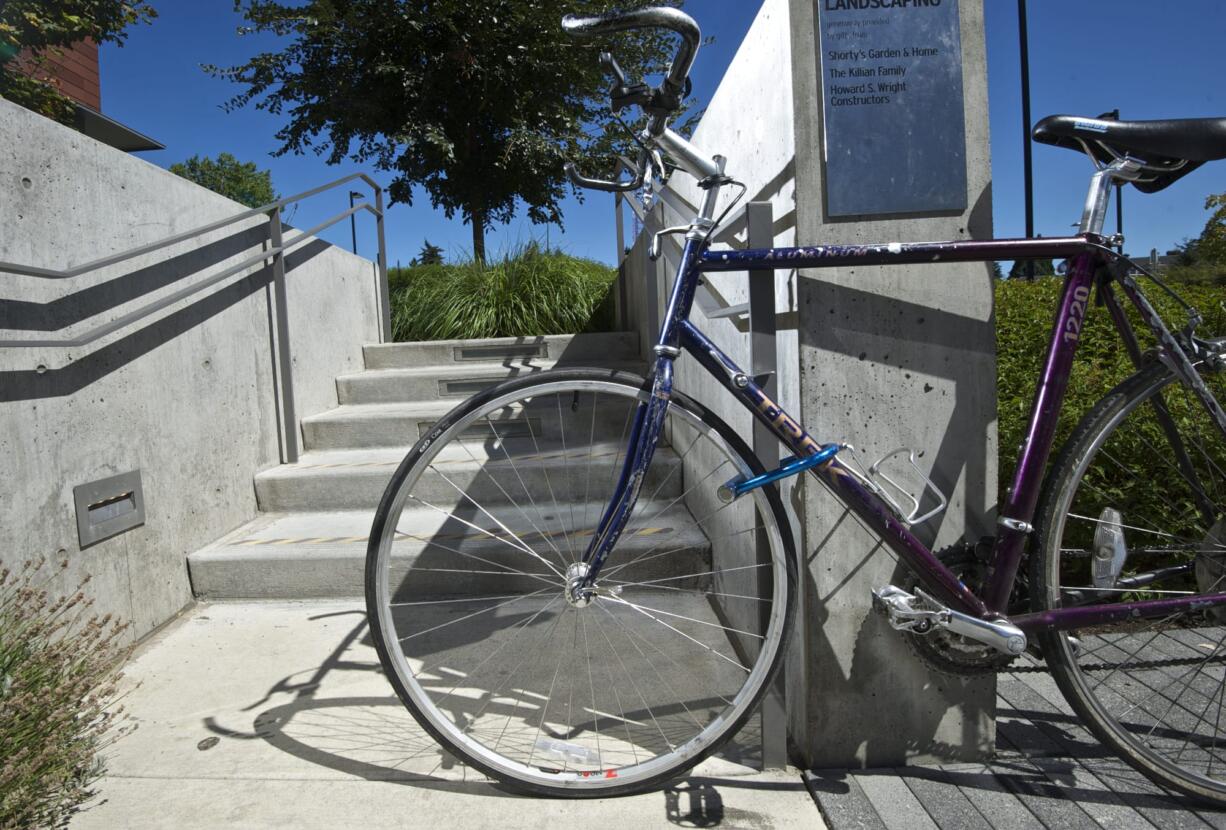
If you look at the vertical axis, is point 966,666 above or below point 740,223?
below

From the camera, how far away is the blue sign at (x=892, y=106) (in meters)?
1.49

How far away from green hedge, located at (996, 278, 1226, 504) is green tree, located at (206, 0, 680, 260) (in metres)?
8.17

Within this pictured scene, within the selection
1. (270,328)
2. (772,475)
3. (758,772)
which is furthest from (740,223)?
(270,328)

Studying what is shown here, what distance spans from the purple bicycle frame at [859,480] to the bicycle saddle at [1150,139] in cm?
17

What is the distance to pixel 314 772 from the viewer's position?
1627mm

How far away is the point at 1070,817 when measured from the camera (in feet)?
4.59

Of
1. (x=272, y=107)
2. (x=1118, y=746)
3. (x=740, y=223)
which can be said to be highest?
(x=272, y=107)

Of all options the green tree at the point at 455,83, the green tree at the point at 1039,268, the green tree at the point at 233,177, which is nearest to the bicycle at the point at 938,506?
the green tree at the point at 1039,268

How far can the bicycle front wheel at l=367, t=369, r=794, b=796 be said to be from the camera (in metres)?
1.46

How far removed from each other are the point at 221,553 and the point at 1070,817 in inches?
105

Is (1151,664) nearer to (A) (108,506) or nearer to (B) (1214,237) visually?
(A) (108,506)

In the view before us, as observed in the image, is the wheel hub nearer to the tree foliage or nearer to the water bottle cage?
the water bottle cage

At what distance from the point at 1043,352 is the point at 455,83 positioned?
9.52 meters

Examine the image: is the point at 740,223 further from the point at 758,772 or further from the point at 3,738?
the point at 3,738
